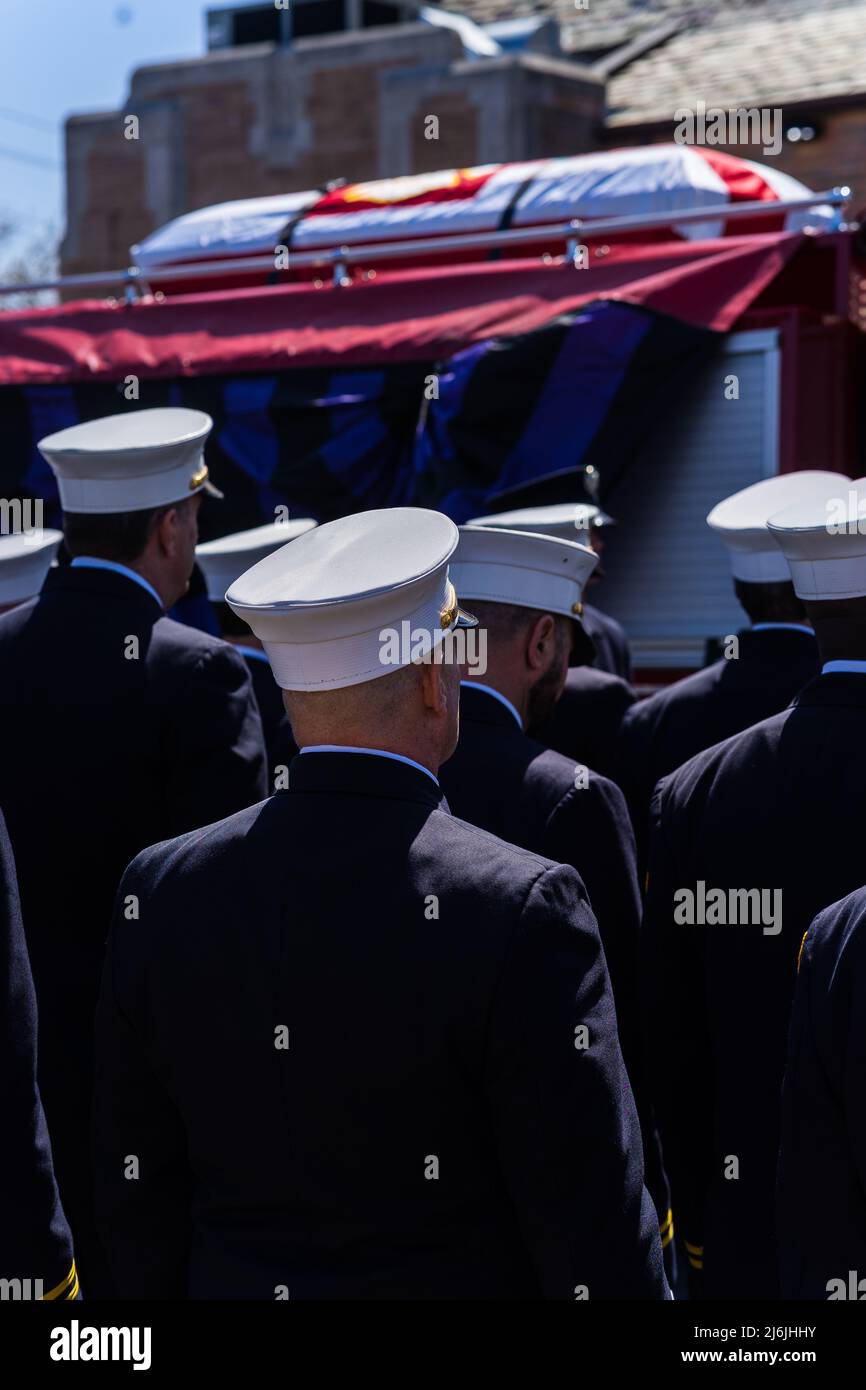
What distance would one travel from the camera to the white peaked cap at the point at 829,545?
2.61 meters

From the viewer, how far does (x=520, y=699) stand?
3.08 meters

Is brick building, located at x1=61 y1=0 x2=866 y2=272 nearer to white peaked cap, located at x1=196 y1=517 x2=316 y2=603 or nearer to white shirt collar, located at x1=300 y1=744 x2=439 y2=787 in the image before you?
white peaked cap, located at x1=196 y1=517 x2=316 y2=603

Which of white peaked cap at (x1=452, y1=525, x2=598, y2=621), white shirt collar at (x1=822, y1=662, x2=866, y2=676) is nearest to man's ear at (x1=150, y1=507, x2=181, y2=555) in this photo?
white peaked cap at (x1=452, y1=525, x2=598, y2=621)

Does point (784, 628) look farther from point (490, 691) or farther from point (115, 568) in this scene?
point (115, 568)

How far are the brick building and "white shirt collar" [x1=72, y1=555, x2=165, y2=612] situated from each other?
14.0 meters

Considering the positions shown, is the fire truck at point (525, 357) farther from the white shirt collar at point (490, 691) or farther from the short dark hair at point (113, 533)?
the white shirt collar at point (490, 691)

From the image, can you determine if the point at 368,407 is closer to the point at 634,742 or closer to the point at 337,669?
the point at 634,742

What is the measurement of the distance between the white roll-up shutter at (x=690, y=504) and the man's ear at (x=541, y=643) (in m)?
2.70

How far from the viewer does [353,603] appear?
1896 mm

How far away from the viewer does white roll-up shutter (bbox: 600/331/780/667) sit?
577 centimetres

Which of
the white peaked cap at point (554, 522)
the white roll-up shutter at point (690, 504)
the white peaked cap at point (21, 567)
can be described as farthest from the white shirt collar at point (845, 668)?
the white roll-up shutter at point (690, 504)

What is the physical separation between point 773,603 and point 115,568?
139 cm

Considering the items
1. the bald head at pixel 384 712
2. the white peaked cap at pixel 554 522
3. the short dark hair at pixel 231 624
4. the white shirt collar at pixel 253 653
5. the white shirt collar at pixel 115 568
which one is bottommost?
the white shirt collar at pixel 253 653
